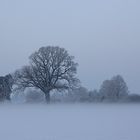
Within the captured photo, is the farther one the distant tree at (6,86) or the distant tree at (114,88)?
the distant tree at (6,86)

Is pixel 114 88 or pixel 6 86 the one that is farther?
pixel 6 86

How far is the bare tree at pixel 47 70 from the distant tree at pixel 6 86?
89 cm

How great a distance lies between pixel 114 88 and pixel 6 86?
13810mm

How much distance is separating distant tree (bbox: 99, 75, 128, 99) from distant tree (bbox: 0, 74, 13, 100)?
1109 centimetres

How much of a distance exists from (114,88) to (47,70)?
12.3 meters

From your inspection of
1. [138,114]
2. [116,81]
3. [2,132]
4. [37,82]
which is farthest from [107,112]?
[37,82]

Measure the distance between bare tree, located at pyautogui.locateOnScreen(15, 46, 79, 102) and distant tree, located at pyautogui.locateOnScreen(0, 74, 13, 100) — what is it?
893mm

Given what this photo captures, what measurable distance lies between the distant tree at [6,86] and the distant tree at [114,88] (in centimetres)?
1109

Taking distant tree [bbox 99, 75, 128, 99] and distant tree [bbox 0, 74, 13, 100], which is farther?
distant tree [bbox 0, 74, 13, 100]

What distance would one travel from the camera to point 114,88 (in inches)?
1412

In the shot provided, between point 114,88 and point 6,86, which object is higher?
point 6,86

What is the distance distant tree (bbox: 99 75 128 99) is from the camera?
3203cm

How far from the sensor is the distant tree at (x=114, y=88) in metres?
32.0

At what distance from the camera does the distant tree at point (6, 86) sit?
4202cm
